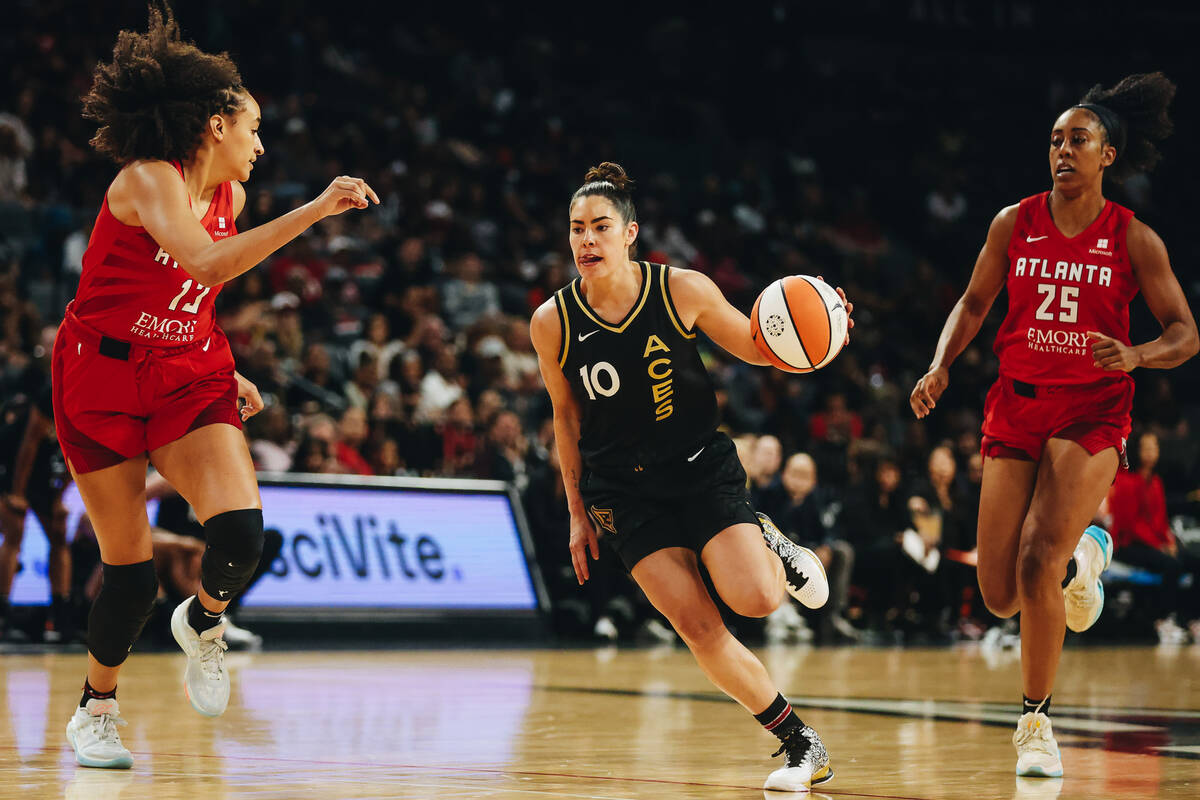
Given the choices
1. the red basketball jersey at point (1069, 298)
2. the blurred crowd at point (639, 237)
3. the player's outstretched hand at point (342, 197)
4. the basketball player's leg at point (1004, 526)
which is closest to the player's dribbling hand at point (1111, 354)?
the red basketball jersey at point (1069, 298)

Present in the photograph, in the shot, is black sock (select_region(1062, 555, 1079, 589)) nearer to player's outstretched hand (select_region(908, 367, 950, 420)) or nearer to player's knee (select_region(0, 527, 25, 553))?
player's outstretched hand (select_region(908, 367, 950, 420))

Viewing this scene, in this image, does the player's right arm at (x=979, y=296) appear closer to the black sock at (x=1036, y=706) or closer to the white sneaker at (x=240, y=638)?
the black sock at (x=1036, y=706)

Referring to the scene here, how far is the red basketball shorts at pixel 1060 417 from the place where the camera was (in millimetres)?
5441

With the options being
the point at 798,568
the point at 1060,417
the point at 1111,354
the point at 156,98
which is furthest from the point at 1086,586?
the point at 156,98

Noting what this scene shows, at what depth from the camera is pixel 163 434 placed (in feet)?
16.6

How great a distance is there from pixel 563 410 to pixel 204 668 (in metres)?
1.54

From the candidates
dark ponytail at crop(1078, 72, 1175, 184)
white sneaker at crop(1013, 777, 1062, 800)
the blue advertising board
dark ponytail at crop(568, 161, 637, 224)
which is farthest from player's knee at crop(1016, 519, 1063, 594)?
the blue advertising board

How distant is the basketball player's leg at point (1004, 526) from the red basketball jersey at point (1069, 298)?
345 millimetres

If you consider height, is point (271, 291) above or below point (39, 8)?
below

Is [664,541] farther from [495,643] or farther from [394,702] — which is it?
[495,643]

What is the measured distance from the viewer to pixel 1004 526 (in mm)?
5496

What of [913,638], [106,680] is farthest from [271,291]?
[106,680]

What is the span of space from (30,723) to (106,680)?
4.08ft

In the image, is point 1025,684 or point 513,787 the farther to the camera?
point 1025,684
